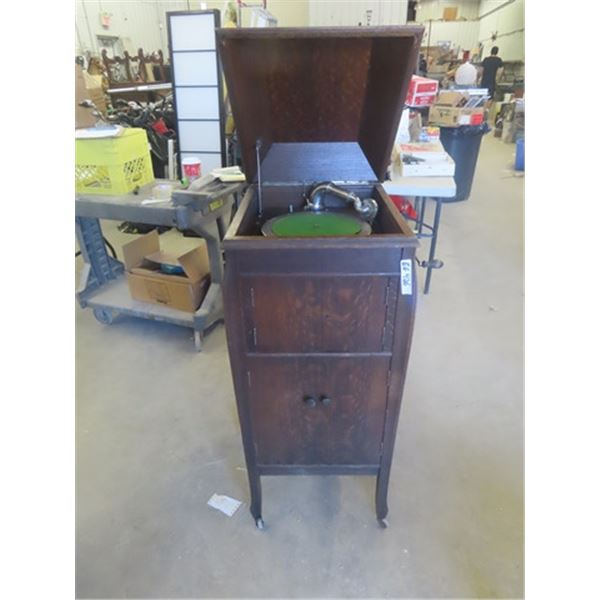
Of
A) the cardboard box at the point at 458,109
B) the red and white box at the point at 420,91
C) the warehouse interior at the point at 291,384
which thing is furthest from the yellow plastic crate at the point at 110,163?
the cardboard box at the point at 458,109

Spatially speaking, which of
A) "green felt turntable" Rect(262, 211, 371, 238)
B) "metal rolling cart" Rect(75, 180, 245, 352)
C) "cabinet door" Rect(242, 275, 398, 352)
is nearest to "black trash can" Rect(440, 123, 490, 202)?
"metal rolling cart" Rect(75, 180, 245, 352)

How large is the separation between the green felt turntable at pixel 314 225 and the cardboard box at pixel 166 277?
99 centimetres

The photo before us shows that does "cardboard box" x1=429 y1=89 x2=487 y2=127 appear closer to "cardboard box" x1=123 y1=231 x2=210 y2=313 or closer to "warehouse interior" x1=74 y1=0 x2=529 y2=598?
"warehouse interior" x1=74 y1=0 x2=529 y2=598

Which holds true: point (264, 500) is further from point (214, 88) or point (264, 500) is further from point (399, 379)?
point (214, 88)

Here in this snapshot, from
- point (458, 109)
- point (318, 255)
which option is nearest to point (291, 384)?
point (318, 255)

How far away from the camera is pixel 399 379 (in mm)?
1037

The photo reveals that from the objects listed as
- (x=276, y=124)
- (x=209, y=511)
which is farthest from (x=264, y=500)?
(x=276, y=124)

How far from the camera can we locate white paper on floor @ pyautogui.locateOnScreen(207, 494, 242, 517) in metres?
1.38

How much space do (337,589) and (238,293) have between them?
0.90m

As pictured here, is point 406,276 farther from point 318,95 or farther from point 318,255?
point 318,95

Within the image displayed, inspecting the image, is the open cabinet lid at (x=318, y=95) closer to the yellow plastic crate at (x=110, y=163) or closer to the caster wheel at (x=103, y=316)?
the yellow plastic crate at (x=110, y=163)

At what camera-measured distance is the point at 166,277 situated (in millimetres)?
2100

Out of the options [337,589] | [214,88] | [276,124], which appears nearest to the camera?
[337,589]

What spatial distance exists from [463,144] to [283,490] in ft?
11.1
